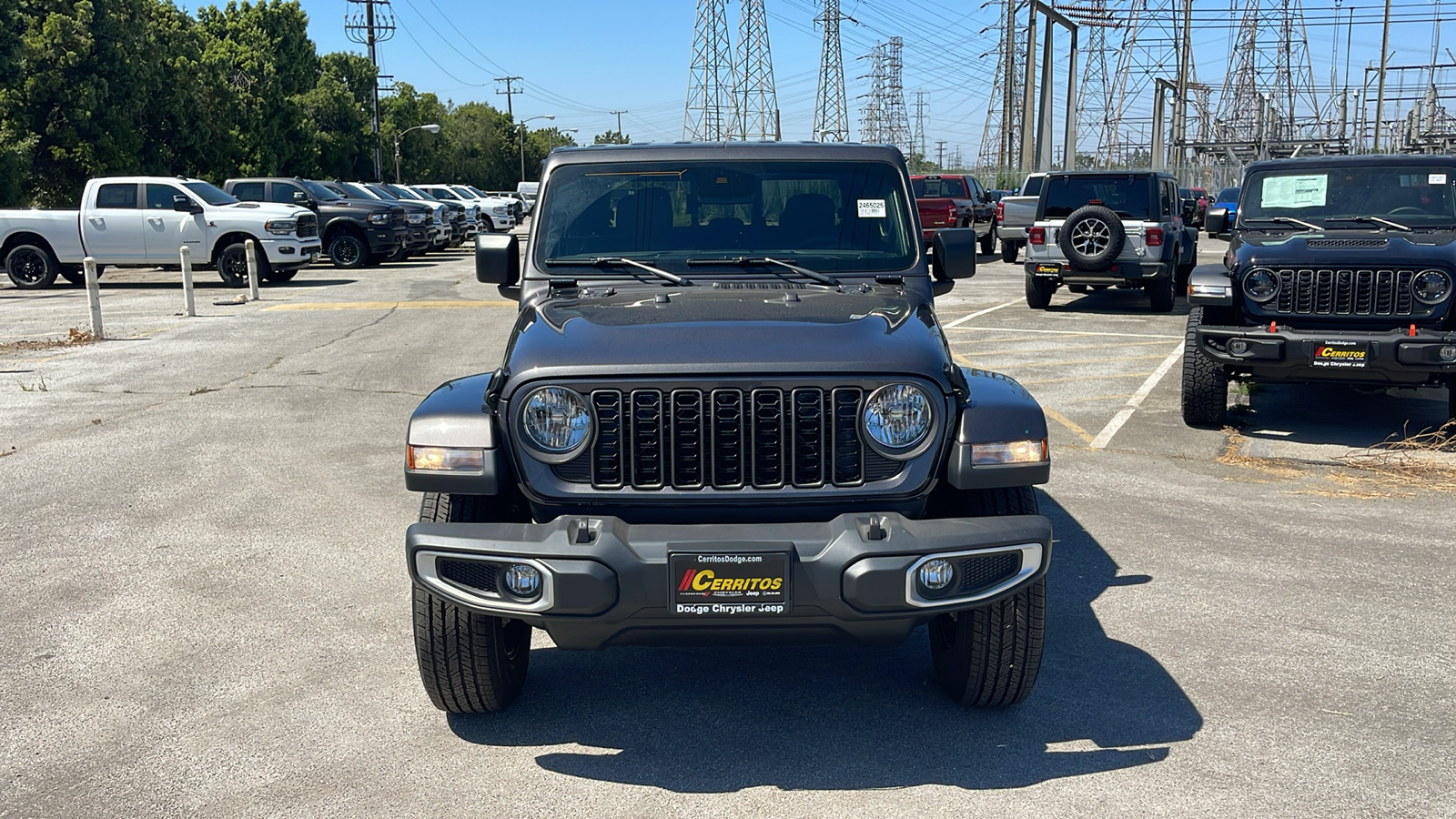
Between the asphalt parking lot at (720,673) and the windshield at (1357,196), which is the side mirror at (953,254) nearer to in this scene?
the asphalt parking lot at (720,673)

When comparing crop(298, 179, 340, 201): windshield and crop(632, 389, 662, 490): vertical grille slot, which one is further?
crop(298, 179, 340, 201): windshield

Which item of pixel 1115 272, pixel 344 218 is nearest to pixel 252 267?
pixel 344 218

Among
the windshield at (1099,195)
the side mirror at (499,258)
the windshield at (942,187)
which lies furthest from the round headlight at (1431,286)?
the windshield at (942,187)

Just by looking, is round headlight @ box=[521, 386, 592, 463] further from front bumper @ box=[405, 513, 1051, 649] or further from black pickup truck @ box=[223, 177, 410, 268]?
black pickup truck @ box=[223, 177, 410, 268]

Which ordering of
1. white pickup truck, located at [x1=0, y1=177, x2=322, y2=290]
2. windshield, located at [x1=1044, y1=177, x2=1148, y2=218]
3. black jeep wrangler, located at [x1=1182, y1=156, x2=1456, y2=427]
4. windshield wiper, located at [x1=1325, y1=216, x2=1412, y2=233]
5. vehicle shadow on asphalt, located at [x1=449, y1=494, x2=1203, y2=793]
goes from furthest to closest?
white pickup truck, located at [x1=0, y1=177, x2=322, y2=290]
windshield, located at [x1=1044, y1=177, x2=1148, y2=218]
windshield wiper, located at [x1=1325, y1=216, x2=1412, y2=233]
black jeep wrangler, located at [x1=1182, y1=156, x2=1456, y2=427]
vehicle shadow on asphalt, located at [x1=449, y1=494, x2=1203, y2=793]

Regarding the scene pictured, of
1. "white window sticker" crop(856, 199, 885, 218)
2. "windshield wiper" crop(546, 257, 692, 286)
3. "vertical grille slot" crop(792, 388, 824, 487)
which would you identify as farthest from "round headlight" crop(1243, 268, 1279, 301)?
"vertical grille slot" crop(792, 388, 824, 487)

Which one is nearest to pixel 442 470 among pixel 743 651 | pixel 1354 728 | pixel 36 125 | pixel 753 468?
pixel 753 468

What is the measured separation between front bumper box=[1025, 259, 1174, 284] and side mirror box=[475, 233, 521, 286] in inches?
496

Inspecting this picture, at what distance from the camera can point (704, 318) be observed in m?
4.16

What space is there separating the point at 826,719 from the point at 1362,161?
25.8 ft

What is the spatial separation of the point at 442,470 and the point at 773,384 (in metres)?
1.03

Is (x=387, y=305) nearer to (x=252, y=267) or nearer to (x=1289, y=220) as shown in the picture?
(x=252, y=267)

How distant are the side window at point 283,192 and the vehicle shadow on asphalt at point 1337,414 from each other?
62.3 ft

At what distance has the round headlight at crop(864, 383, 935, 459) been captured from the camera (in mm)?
3812
